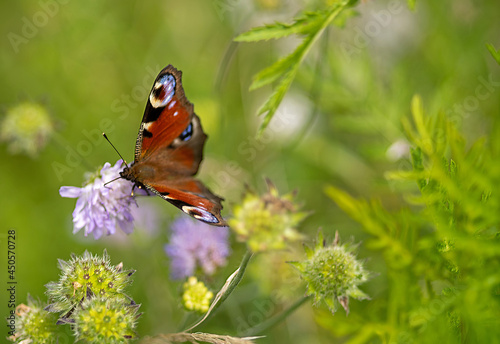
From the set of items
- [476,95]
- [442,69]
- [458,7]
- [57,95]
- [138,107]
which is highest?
[57,95]


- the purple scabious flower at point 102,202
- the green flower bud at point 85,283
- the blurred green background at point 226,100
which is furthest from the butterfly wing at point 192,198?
the blurred green background at point 226,100

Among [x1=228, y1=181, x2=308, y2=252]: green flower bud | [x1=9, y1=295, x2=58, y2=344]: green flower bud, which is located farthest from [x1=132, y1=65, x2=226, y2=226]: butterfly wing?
[x1=9, y1=295, x2=58, y2=344]: green flower bud

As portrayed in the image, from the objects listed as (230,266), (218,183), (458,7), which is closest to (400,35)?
(458,7)

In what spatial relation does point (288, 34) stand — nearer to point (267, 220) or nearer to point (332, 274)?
point (267, 220)

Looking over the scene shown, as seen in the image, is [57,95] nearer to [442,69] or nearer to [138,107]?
[138,107]

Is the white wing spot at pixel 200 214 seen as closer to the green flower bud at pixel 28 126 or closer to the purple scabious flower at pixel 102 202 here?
the purple scabious flower at pixel 102 202

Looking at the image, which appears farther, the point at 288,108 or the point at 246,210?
the point at 288,108

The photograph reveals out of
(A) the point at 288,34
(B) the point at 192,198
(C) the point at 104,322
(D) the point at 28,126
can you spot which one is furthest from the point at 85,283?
(D) the point at 28,126
